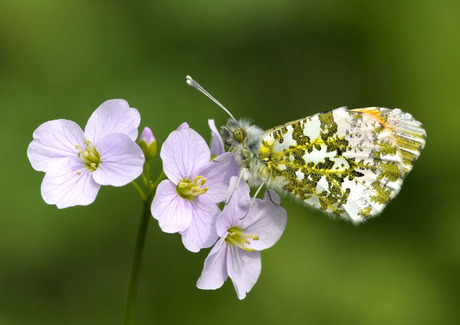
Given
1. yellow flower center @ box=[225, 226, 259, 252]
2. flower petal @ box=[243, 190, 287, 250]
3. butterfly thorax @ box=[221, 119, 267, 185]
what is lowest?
yellow flower center @ box=[225, 226, 259, 252]

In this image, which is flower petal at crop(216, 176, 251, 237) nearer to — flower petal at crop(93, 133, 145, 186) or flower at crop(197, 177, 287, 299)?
flower at crop(197, 177, 287, 299)

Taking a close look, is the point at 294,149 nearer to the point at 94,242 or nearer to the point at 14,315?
the point at 94,242

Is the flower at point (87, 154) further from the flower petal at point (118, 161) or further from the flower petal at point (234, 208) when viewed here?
the flower petal at point (234, 208)

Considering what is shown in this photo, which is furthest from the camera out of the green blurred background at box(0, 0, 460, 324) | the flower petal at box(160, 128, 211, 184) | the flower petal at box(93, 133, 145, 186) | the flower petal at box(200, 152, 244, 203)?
the green blurred background at box(0, 0, 460, 324)

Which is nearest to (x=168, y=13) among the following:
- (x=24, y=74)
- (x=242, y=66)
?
(x=242, y=66)

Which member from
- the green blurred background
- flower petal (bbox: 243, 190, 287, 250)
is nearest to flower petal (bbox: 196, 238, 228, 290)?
flower petal (bbox: 243, 190, 287, 250)

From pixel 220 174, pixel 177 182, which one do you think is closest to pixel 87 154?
pixel 177 182

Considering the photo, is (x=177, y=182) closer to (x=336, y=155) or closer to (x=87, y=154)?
(x=87, y=154)

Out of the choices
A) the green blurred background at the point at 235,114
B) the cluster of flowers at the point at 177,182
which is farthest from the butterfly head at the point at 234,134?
the green blurred background at the point at 235,114
